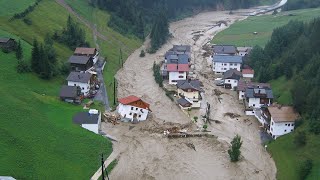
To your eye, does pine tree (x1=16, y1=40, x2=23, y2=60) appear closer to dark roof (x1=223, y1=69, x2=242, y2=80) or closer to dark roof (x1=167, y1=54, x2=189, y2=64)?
dark roof (x1=167, y1=54, x2=189, y2=64)

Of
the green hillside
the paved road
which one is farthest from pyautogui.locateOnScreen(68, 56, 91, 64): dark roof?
the paved road

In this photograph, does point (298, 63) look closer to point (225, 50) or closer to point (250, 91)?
point (250, 91)

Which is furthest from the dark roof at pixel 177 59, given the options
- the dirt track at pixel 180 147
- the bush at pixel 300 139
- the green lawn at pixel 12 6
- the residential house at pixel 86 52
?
the bush at pixel 300 139

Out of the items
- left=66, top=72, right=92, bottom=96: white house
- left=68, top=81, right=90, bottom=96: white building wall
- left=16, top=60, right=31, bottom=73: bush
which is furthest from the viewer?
left=68, top=81, right=90, bottom=96: white building wall

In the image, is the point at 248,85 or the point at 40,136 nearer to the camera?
the point at 40,136

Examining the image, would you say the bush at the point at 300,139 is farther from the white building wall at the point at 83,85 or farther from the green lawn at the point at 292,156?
the white building wall at the point at 83,85

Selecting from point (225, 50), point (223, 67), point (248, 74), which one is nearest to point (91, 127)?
point (248, 74)

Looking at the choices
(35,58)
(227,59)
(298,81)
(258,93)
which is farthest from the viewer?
(227,59)
